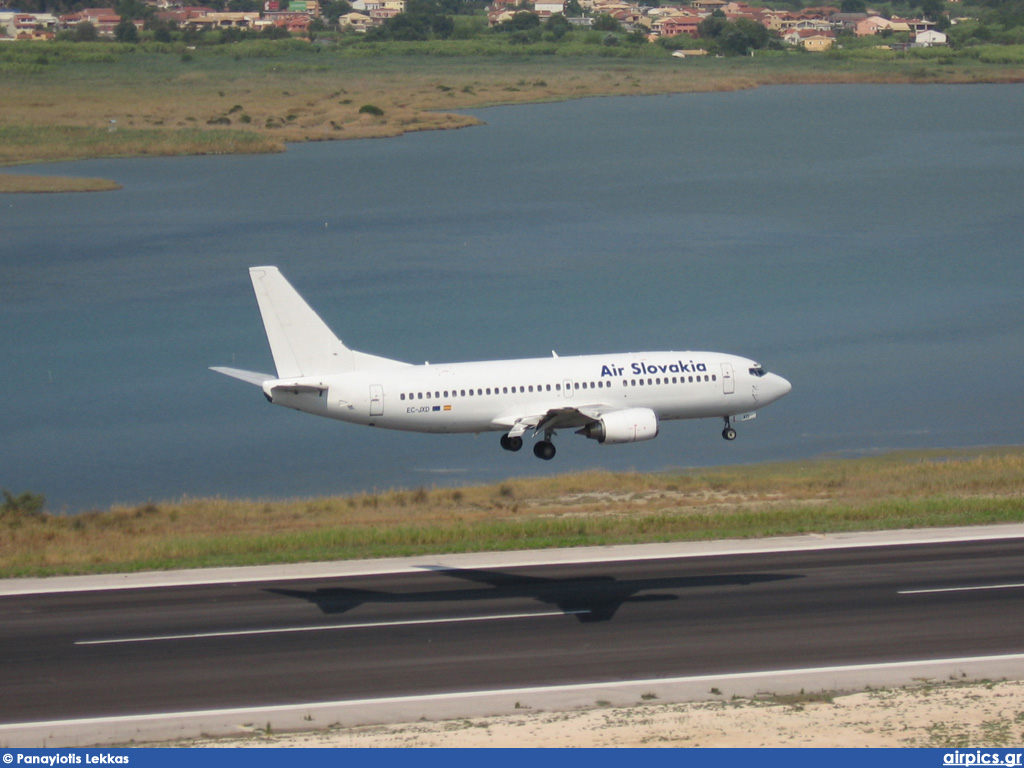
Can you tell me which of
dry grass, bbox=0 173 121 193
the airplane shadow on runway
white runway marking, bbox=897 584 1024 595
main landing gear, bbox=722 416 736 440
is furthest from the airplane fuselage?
dry grass, bbox=0 173 121 193

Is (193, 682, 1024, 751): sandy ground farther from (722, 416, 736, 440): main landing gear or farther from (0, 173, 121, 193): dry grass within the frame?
(0, 173, 121, 193): dry grass

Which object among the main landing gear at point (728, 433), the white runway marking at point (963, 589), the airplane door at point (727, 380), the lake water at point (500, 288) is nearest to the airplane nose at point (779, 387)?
the airplane door at point (727, 380)

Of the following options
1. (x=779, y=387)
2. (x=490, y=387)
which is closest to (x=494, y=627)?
(x=490, y=387)

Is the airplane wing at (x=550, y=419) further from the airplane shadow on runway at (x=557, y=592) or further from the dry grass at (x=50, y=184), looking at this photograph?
the dry grass at (x=50, y=184)

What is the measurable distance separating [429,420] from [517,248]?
63.1 meters

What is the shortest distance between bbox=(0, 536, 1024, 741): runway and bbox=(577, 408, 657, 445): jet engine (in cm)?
1794

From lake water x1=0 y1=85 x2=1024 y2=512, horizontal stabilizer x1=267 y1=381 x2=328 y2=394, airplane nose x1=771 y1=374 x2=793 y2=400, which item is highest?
horizontal stabilizer x1=267 y1=381 x2=328 y2=394

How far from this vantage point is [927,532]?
41.9 metres

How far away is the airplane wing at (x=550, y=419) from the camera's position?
5747cm

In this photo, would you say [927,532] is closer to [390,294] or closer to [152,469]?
[152,469]

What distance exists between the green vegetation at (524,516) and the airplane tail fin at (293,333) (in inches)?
198

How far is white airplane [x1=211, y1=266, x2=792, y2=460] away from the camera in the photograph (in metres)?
55.5

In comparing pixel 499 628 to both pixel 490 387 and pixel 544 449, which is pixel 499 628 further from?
pixel 544 449

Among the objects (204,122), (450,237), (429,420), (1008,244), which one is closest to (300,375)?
(429,420)
